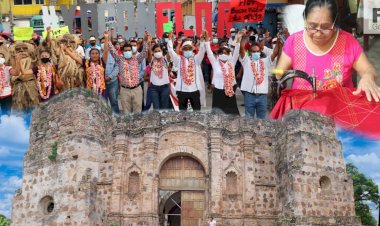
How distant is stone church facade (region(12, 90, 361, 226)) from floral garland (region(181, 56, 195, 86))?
68.3 inches

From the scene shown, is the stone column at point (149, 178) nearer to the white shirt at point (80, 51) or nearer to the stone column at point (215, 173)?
the stone column at point (215, 173)

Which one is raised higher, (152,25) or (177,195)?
(152,25)

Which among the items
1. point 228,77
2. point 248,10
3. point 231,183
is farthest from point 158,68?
point 231,183

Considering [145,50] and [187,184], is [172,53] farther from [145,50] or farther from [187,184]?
[187,184]

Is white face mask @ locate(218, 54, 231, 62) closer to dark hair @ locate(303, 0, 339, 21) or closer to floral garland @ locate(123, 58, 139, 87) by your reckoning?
floral garland @ locate(123, 58, 139, 87)

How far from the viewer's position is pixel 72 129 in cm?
1956

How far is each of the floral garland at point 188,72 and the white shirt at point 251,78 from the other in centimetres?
119

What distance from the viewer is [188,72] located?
18.3 meters

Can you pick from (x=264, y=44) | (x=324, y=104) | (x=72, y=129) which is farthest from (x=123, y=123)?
(x=324, y=104)

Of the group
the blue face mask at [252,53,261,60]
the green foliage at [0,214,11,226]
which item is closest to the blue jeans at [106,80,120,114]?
the blue face mask at [252,53,261,60]

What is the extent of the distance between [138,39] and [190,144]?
300 centimetres

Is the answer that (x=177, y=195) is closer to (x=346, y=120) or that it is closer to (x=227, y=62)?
(x=227, y=62)

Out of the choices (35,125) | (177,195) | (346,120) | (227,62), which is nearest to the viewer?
(346,120)

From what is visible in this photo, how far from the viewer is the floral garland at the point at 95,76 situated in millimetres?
18469
